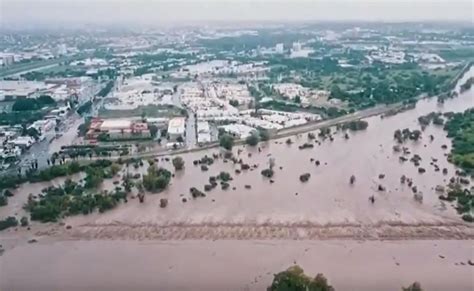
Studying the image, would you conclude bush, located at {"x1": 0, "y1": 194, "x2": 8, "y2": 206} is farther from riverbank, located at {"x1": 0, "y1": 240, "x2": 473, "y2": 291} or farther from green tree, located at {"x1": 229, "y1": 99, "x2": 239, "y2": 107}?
green tree, located at {"x1": 229, "y1": 99, "x2": 239, "y2": 107}

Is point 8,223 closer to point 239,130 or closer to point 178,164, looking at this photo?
point 178,164

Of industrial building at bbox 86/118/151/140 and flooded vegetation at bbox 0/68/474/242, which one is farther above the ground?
industrial building at bbox 86/118/151/140

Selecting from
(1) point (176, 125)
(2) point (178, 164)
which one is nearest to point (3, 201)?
(2) point (178, 164)

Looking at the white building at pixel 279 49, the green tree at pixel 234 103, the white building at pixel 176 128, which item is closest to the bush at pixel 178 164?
the white building at pixel 176 128

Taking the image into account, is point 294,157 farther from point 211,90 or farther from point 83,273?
point 211,90

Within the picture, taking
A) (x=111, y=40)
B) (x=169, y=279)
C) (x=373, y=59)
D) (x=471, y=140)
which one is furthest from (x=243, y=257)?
(x=111, y=40)

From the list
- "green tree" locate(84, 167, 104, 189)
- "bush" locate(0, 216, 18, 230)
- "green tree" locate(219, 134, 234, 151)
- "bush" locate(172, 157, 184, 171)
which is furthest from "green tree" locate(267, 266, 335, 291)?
"green tree" locate(219, 134, 234, 151)
